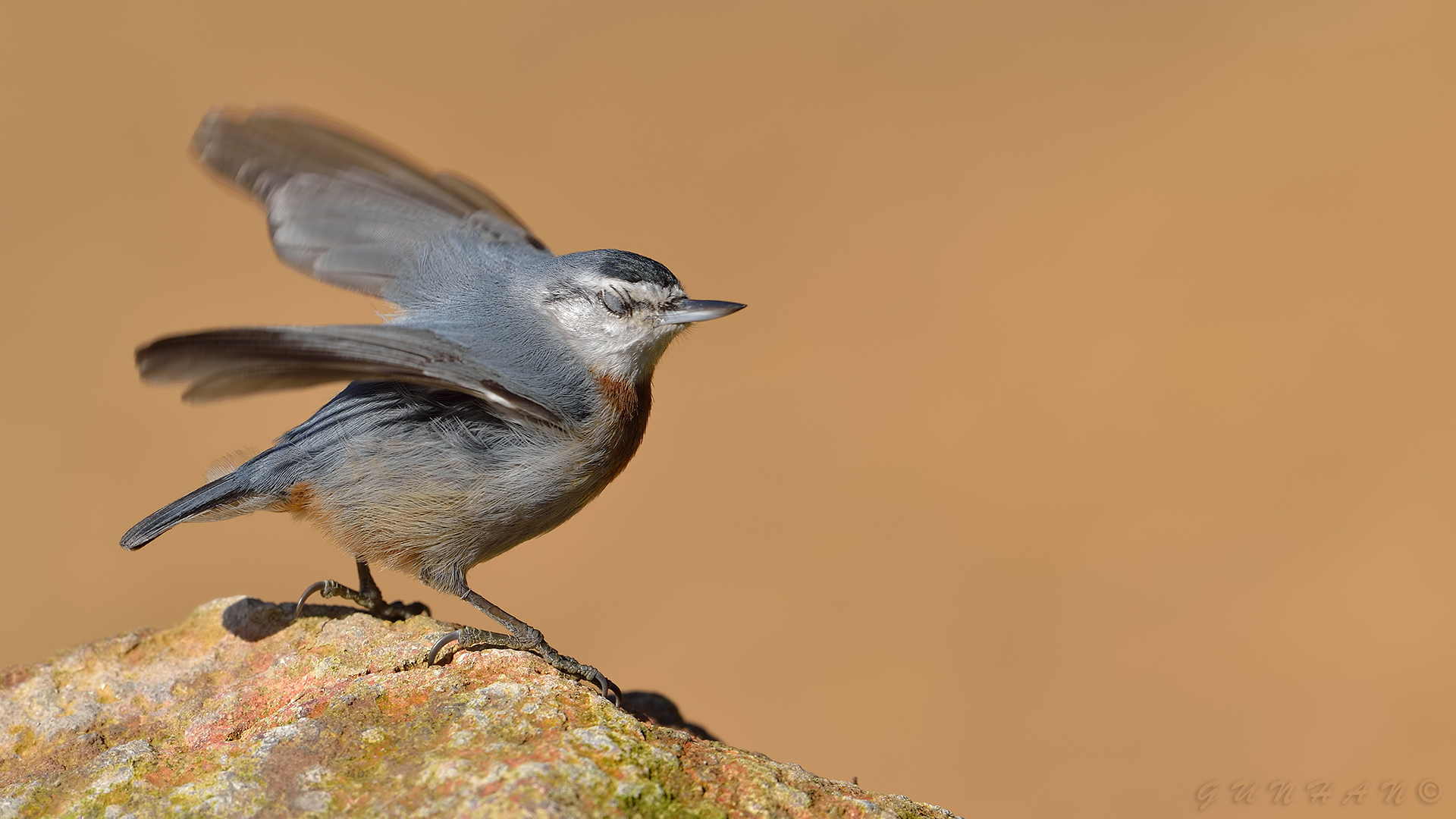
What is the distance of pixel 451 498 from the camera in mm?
3371

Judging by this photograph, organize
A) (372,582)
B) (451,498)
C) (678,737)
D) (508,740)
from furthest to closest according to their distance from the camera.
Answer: (372,582)
(451,498)
(678,737)
(508,740)

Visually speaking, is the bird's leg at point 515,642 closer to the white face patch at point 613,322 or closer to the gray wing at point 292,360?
the gray wing at point 292,360

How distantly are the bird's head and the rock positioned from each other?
1141mm

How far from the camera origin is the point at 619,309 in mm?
3852

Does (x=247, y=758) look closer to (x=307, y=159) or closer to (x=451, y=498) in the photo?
(x=451, y=498)

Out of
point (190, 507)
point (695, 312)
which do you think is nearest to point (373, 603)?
point (190, 507)

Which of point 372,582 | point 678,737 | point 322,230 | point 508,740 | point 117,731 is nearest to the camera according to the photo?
point 508,740

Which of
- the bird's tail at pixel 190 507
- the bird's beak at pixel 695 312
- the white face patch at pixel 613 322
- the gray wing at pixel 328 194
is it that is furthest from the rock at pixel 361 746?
the gray wing at pixel 328 194

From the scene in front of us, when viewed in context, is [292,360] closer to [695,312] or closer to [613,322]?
[613,322]

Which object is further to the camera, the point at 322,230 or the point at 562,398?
the point at 322,230

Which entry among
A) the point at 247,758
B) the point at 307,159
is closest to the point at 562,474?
the point at 247,758

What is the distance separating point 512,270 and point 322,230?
82 centimetres

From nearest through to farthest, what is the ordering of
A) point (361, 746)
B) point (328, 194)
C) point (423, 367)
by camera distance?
1. point (361, 746)
2. point (423, 367)
3. point (328, 194)

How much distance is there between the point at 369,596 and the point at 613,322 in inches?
53.4
